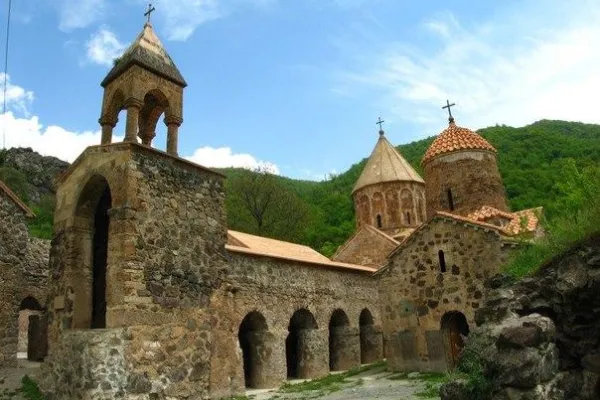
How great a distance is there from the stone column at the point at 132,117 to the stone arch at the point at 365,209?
15221mm

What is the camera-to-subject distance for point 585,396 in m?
5.54

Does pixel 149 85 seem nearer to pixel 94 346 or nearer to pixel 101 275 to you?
pixel 101 275

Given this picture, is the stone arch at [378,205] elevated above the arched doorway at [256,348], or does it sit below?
above

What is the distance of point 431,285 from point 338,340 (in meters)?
4.74

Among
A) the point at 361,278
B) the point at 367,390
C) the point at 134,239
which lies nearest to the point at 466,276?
the point at 367,390

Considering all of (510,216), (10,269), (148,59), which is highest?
(148,59)

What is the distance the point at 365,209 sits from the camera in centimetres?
2288

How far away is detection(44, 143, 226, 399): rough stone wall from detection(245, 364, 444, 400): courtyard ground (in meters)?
2.39

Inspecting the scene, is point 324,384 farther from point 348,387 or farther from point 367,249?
point 367,249

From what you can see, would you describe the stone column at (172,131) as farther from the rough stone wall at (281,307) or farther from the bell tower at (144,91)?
the rough stone wall at (281,307)

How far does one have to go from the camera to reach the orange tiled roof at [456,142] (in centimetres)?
1675

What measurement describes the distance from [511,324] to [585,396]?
1.41m

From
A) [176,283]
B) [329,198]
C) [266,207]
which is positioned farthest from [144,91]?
[329,198]

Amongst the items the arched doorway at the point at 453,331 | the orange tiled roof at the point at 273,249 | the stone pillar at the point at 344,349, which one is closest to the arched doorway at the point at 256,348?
the orange tiled roof at the point at 273,249
